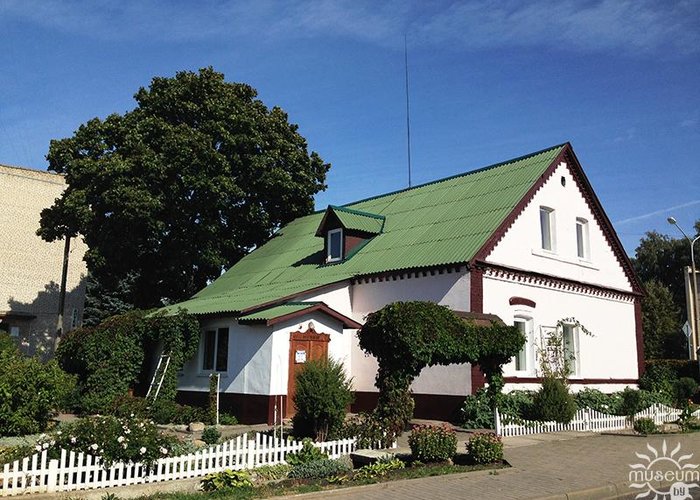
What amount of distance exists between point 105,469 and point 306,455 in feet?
12.0

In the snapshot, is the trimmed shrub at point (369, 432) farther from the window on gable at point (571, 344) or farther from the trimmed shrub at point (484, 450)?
the window on gable at point (571, 344)

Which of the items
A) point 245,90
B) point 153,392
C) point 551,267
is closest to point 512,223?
point 551,267

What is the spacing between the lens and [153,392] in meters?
22.0

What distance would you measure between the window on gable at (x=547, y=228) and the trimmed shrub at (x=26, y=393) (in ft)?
53.6

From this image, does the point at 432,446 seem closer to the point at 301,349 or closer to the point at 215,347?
the point at 301,349

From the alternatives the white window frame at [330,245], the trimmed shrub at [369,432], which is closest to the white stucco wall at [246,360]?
the white window frame at [330,245]

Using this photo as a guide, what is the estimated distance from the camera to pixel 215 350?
22.3m

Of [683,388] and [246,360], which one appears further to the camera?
[683,388]

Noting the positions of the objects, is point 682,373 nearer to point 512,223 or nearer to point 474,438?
point 512,223

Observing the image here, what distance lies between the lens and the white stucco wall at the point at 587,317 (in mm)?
20250

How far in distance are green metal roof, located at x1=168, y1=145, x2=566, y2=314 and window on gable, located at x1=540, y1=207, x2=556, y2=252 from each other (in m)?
1.66

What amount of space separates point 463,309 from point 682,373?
17832mm

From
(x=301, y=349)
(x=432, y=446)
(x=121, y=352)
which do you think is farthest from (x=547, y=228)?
(x=121, y=352)

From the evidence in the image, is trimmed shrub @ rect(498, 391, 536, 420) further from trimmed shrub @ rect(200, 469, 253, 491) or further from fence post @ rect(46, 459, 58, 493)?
fence post @ rect(46, 459, 58, 493)
